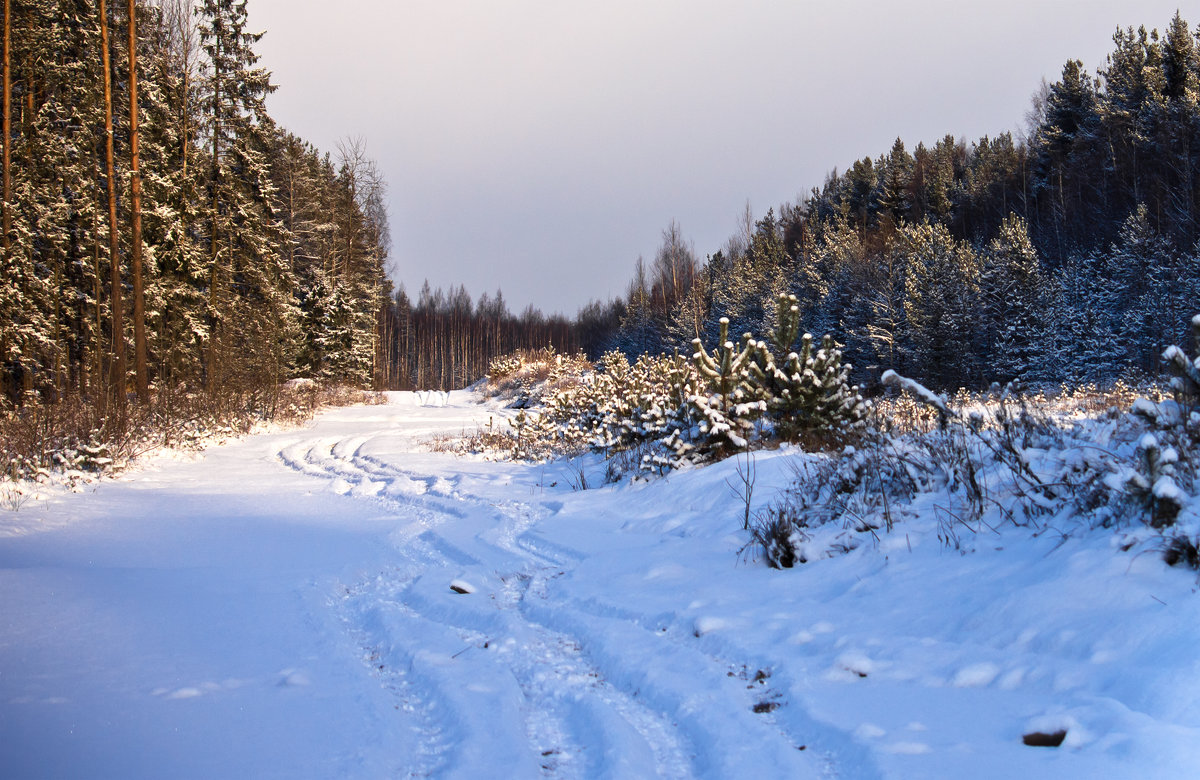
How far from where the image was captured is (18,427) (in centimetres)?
934

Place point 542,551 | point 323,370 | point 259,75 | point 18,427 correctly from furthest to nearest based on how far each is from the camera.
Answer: point 323,370 → point 259,75 → point 18,427 → point 542,551

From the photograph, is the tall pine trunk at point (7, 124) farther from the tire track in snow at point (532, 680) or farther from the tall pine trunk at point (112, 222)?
the tire track in snow at point (532, 680)

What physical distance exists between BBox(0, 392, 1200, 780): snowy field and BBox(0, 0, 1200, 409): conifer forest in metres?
3.15

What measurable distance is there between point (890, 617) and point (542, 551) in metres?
3.02

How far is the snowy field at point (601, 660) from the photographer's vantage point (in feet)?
7.51

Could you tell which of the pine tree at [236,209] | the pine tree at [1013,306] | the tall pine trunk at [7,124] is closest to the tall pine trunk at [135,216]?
the tall pine trunk at [7,124]

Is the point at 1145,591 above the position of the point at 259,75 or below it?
below

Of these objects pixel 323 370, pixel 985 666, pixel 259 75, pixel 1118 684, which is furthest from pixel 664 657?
pixel 323 370

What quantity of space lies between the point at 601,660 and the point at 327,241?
3714 cm

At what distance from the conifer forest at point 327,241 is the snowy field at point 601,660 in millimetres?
3154

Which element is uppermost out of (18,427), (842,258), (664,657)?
(842,258)

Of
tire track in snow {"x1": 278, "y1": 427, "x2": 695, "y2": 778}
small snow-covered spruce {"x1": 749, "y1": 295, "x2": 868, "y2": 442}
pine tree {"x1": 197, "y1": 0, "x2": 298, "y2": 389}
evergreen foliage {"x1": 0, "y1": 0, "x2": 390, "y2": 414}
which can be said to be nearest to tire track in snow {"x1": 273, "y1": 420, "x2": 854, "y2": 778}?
tire track in snow {"x1": 278, "y1": 427, "x2": 695, "y2": 778}

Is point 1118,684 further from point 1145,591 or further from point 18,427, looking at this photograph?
point 18,427


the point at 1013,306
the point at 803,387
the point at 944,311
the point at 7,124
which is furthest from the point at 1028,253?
the point at 7,124
